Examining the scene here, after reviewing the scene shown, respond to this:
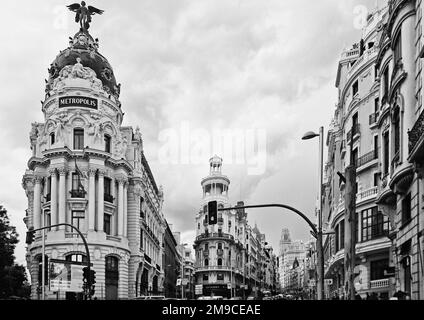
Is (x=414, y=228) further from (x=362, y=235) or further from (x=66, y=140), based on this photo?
(x=66, y=140)

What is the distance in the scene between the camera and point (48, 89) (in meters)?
70.1

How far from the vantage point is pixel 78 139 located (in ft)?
225

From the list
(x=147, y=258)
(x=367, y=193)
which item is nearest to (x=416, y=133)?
(x=367, y=193)

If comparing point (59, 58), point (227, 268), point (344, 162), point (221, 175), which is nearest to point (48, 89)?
point (59, 58)

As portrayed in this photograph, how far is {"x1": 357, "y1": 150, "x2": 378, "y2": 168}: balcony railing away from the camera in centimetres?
4262

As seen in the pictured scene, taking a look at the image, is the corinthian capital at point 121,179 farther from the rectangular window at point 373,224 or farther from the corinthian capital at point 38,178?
the rectangular window at point 373,224

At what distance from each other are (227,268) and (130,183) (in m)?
41.8

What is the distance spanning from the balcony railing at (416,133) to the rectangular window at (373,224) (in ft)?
52.1

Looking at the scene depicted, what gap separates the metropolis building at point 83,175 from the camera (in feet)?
217

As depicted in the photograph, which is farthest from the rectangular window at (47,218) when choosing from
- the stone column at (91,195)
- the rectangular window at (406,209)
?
the rectangular window at (406,209)

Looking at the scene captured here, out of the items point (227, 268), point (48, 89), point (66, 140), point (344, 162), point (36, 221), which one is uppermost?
point (48, 89)

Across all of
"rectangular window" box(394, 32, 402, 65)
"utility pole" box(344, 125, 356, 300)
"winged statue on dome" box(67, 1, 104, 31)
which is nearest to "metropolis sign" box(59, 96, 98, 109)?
"winged statue on dome" box(67, 1, 104, 31)

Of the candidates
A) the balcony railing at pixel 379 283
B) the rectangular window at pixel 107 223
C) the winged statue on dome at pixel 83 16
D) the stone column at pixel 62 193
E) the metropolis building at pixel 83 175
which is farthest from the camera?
the winged statue on dome at pixel 83 16
